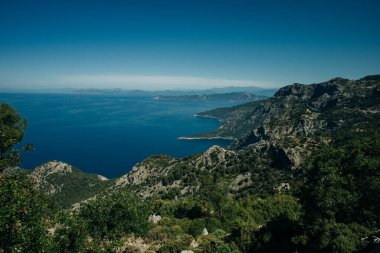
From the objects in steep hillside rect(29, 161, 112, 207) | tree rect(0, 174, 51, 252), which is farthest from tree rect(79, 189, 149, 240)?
steep hillside rect(29, 161, 112, 207)

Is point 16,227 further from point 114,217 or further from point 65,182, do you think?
point 65,182

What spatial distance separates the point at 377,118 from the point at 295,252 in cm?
18134

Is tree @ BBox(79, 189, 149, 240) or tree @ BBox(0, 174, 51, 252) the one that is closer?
tree @ BBox(0, 174, 51, 252)

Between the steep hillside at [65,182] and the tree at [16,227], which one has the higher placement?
the tree at [16,227]

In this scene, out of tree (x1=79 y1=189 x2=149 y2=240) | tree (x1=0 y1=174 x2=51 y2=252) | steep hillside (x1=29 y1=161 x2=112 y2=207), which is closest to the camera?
tree (x1=0 y1=174 x2=51 y2=252)

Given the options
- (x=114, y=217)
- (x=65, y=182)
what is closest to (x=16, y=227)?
(x=114, y=217)

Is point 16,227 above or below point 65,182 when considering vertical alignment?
above

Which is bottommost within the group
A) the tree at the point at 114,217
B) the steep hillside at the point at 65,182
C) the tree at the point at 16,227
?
the steep hillside at the point at 65,182

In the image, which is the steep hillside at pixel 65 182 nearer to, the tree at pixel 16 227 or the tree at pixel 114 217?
the tree at pixel 114 217

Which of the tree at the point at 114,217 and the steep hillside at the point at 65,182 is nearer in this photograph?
the tree at the point at 114,217

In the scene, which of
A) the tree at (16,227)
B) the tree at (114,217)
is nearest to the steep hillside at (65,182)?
the tree at (114,217)

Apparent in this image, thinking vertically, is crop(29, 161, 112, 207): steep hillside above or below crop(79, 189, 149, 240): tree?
below

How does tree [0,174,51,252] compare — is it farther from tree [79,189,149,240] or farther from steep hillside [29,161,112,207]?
steep hillside [29,161,112,207]

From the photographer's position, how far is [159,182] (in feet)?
423
